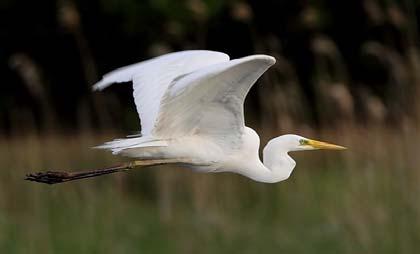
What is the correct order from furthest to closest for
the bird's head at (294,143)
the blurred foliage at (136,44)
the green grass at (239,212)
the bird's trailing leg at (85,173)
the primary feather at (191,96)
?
the blurred foliage at (136,44)
the green grass at (239,212)
the bird's head at (294,143)
the bird's trailing leg at (85,173)
the primary feather at (191,96)

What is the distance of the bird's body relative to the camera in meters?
3.64

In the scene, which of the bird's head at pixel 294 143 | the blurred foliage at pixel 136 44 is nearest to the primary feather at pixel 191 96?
the bird's head at pixel 294 143

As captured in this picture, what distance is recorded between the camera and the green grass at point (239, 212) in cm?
592

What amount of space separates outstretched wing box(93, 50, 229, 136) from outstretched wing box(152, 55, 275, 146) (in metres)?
0.25

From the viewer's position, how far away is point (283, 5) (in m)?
11.8

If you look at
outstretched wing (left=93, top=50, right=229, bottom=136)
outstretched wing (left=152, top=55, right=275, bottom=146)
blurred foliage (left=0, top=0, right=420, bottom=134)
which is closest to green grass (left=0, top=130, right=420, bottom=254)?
outstretched wing (left=93, top=50, right=229, bottom=136)

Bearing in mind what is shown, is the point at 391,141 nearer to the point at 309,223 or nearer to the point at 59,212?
the point at 309,223

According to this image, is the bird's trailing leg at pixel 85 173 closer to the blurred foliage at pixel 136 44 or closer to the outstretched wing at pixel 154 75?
the outstretched wing at pixel 154 75

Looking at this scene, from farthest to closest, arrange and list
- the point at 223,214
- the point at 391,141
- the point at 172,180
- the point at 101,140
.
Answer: the point at 101,140 < the point at 172,180 < the point at 391,141 < the point at 223,214

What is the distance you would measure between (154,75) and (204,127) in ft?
1.64

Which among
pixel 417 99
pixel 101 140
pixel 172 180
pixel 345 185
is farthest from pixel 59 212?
pixel 101 140

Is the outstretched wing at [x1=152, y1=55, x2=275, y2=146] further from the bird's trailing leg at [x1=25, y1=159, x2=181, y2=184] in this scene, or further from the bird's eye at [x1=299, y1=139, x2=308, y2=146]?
the bird's eye at [x1=299, y1=139, x2=308, y2=146]

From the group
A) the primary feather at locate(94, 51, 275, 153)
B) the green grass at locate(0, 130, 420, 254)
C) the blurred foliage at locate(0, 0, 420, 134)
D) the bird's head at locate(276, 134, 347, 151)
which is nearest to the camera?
the primary feather at locate(94, 51, 275, 153)

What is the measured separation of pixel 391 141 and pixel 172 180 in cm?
152
